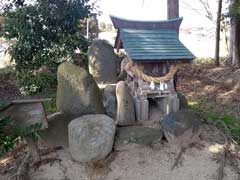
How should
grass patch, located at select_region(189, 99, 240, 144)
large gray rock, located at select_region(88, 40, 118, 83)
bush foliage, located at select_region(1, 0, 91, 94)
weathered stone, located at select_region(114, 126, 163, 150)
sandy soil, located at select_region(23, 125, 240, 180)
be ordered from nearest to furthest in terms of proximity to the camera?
sandy soil, located at select_region(23, 125, 240, 180) → weathered stone, located at select_region(114, 126, 163, 150) → grass patch, located at select_region(189, 99, 240, 144) → bush foliage, located at select_region(1, 0, 91, 94) → large gray rock, located at select_region(88, 40, 118, 83)

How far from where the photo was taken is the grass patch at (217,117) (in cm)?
491

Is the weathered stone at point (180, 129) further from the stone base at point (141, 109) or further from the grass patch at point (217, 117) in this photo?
the grass patch at point (217, 117)

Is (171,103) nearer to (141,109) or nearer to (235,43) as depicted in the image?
(141,109)

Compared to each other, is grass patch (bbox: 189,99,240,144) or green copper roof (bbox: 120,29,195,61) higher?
green copper roof (bbox: 120,29,195,61)

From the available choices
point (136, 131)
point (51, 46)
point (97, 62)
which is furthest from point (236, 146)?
point (51, 46)

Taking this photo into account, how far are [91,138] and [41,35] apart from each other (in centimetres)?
340

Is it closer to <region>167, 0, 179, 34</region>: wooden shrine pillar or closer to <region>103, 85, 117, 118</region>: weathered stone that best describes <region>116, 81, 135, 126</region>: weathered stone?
<region>103, 85, 117, 118</region>: weathered stone

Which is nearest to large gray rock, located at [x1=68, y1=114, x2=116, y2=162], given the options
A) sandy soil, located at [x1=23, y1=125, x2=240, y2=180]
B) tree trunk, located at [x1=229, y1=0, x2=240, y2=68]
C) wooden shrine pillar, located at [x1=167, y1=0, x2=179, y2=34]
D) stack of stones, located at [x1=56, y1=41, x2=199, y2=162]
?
stack of stones, located at [x1=56, y1=41, x2=199, y2=162]

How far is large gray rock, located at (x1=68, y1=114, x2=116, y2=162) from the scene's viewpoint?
12.2 feet

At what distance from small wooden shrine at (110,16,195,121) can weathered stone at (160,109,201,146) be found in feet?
1.60

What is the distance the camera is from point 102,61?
6.29 metres

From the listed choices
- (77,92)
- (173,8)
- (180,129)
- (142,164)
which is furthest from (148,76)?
(173,8)

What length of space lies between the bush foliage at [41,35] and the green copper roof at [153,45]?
2.05m

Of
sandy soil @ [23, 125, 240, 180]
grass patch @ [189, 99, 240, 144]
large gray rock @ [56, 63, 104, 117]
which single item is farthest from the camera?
grass patch @ [189, 99, 240, 144]
